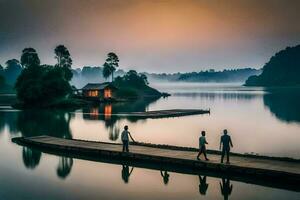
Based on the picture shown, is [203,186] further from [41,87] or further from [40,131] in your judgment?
[41,87]

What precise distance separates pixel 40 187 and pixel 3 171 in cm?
601

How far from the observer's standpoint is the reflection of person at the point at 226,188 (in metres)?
23.7

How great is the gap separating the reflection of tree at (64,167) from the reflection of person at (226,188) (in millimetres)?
10771

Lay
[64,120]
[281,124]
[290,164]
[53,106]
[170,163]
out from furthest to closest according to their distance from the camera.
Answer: [53,106] < [64,120] < [281,124] < [170,163] < [290,164]

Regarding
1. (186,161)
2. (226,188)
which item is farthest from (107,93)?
(226,188)

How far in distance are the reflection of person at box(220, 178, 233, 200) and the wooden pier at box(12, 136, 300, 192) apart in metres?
0.70

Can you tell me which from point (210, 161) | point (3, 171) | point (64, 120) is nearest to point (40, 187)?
point (3, 171)

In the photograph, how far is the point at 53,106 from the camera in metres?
94.2

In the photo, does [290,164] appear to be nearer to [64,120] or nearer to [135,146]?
[135,146]

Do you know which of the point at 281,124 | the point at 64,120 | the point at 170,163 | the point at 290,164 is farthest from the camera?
the point at 64,120

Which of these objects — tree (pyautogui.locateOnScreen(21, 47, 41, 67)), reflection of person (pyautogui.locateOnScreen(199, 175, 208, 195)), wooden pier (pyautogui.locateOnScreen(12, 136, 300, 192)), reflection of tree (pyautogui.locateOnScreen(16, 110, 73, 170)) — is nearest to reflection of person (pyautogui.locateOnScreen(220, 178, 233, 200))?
wooden pier (pyautogui.locateOnScreen(12, 136, 300, 192))

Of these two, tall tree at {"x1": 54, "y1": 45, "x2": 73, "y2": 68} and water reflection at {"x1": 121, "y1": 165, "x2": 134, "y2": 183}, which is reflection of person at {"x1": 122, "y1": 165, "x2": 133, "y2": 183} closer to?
water reflection at {"x1": 121, "y1": 165, "x2": 134, "y2": 183}

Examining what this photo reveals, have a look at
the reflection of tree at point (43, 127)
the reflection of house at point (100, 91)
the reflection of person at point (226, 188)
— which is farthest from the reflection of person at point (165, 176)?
the reflection of house at point (100, 91)

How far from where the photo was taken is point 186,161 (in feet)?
93.9
